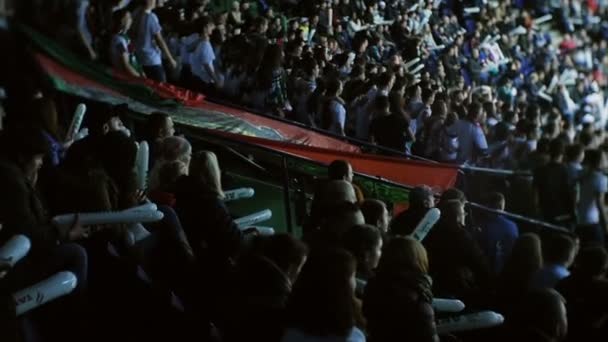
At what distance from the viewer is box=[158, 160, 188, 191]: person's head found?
4027 millimetres

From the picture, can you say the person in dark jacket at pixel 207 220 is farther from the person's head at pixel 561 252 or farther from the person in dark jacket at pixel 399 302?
the person's head at pixel 561 252

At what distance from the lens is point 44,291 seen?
108 inches

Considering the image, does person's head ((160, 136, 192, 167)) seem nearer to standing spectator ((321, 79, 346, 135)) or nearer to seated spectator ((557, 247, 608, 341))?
seated spectator ((557, 247, 608, 341))

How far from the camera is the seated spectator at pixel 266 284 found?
3.18m

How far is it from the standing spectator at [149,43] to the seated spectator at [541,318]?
454 centimetres

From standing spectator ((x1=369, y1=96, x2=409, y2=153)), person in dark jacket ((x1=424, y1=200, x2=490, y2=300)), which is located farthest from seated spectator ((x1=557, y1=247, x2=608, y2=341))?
standing spectator ((x1=369, y1=96, x2=409, y2=153))

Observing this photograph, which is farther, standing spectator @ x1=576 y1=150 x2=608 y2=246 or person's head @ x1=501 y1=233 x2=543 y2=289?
standing spectator @ x1=576 y1=150 x2=608 y2=246

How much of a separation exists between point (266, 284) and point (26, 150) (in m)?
0.94

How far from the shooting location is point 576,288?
4.00 meters

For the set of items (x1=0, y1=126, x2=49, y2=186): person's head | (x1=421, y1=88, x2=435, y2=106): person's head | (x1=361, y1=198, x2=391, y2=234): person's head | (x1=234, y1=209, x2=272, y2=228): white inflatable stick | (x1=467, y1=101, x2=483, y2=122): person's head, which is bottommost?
(x1=467, y1=101, x2=483, y2=122): person's head

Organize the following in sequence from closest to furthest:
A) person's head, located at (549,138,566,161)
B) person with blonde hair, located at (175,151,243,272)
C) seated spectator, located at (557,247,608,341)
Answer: person with blonde hair, located at (175,151,243,272)
seated spectator, located at (557,247,608,341)
person's head, located at (549,138,566,161)

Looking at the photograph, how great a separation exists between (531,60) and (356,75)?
9419 mm

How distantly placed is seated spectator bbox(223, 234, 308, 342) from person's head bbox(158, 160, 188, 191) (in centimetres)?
83

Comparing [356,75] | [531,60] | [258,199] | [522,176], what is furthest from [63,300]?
[531,60]
